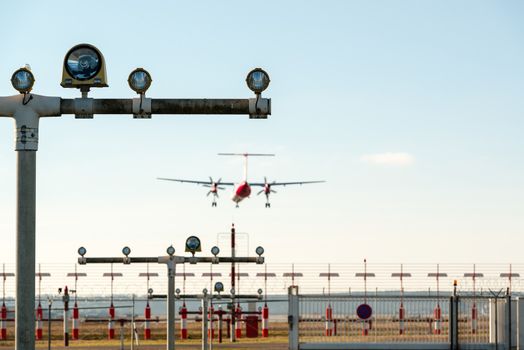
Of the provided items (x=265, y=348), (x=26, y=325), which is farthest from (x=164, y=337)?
(x=26, y=325)

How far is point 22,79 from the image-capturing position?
20281 millimetres

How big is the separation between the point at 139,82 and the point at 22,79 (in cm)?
221

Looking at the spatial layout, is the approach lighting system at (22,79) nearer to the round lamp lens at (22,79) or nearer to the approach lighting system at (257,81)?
the round lamp lens at (22,79)

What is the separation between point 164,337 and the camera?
59.0 m

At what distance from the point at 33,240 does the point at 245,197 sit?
7492 cm

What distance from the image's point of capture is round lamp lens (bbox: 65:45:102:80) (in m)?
20.8

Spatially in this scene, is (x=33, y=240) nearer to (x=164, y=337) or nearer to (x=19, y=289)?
(x=19, y=289)

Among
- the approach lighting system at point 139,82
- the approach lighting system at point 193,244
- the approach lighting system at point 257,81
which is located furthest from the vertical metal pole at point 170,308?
the approach lighting system at point 257,81

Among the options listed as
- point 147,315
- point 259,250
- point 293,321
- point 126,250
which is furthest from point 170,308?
point 147,315

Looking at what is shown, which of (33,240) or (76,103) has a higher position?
(76,103)

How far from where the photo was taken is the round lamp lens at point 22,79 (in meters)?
20.3

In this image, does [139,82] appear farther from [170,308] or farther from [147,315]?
[147,315]

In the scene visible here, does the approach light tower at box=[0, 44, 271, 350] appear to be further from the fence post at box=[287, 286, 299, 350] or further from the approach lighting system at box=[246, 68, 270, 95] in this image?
the fence post at box=[287, 286, 299, 350]

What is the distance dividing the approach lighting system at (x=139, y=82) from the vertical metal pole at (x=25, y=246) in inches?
90.8
